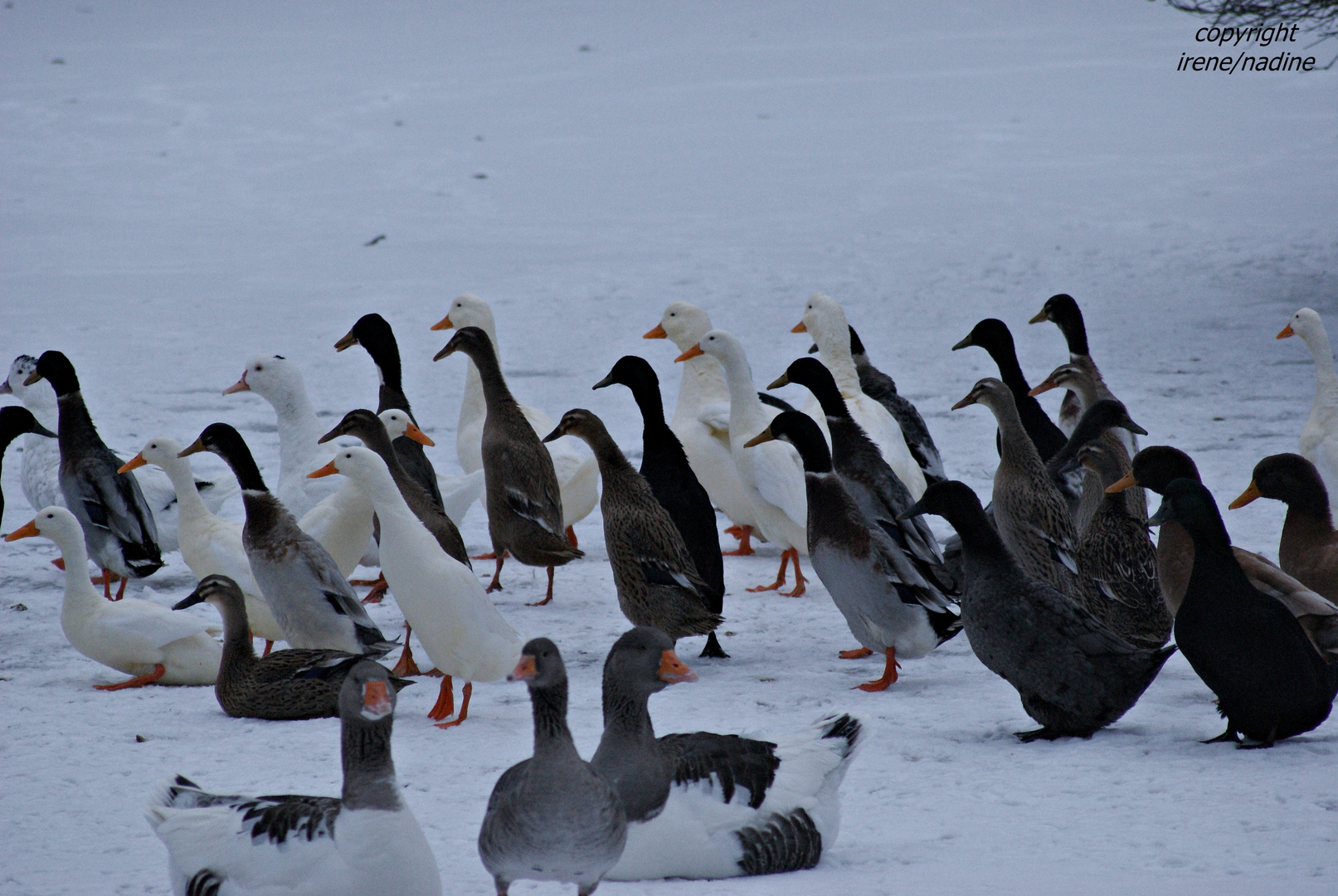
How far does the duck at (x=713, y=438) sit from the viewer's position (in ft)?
21.6

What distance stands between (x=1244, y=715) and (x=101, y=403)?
705 cm

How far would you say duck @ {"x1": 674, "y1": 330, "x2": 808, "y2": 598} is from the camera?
6004mm

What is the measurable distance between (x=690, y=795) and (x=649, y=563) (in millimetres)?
1817

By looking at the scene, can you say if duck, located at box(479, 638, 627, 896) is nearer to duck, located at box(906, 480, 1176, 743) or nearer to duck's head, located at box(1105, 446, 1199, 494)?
duck, located at box(906, 480, 1176, 743)

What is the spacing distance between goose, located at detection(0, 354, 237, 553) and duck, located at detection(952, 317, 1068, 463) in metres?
3.71

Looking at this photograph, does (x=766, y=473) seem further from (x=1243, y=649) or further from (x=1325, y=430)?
(x=1325, y=430)

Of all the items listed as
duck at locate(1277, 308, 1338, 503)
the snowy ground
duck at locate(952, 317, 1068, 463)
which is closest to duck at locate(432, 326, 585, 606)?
the snowy ground

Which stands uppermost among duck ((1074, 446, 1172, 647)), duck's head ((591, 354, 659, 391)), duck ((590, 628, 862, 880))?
duck's head ((591, 354, 659, 391))

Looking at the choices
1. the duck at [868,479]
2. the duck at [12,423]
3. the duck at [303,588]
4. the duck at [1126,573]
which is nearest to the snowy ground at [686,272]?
the duck at [1126,573]

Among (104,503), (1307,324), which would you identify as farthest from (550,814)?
(1307,324)

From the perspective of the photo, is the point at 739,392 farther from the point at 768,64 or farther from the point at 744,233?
the point at 768,64

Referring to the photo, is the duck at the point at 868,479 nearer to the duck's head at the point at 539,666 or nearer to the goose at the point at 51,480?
the duck's head at the point at 539,666

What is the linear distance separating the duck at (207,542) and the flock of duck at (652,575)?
15mm

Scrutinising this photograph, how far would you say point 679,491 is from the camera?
5.70 meters
